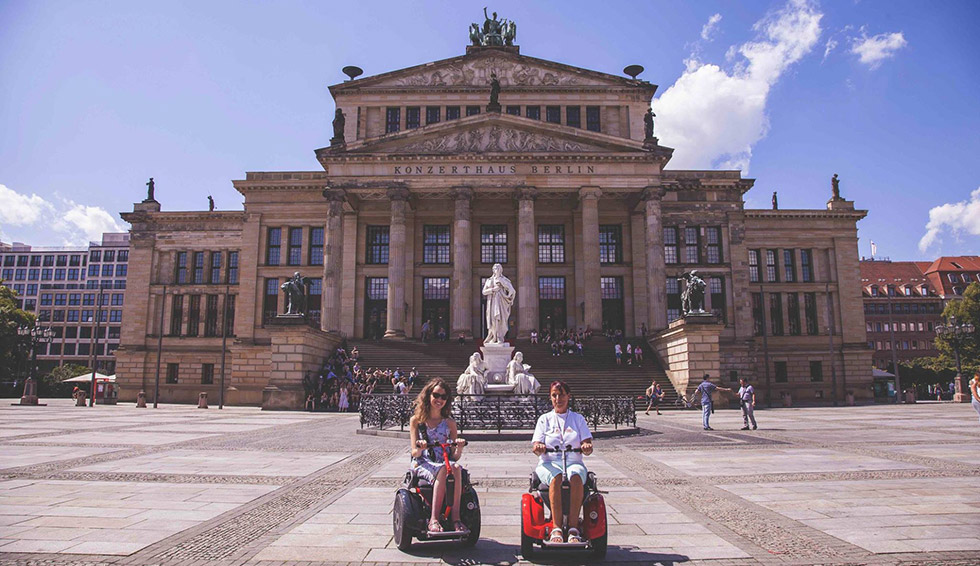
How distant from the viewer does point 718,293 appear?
49.5 metres

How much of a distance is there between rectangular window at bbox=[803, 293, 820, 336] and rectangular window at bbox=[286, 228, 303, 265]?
40100 mm

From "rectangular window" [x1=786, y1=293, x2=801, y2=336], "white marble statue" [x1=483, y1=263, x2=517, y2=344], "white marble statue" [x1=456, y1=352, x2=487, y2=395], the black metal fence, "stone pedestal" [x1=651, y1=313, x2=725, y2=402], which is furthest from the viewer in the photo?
Answer: "rectangular window" [x1=786, y1=293, x2=801, y2=336]

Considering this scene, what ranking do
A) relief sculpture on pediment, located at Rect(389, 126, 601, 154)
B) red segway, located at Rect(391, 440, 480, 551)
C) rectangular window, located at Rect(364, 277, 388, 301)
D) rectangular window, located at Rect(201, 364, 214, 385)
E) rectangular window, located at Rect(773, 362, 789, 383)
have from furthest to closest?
rectangular window, located at Rect(201, 364, 214, 385) → rectangular window, located at Rect(773, 362, 789, 383) → rectangular window, located at Rect(364, 277, 388, 301) → relief sculpture on pediment, located at Rect(389, 126, 601, 154) → red segway, located at Rect(391, 440, 480, 551)

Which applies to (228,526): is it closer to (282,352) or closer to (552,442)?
(552,442)

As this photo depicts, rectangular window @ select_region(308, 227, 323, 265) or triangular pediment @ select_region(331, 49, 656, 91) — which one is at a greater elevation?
triangular pediment @ select_region(331, 49, 656, 91)

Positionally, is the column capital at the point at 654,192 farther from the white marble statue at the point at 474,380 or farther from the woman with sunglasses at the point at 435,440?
the woman with sunglasses at the point at 435,440

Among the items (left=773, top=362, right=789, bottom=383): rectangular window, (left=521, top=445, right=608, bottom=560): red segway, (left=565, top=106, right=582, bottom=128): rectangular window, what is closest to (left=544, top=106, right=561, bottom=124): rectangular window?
(left=565, top=106, right=582, bottom=128): rectangular window

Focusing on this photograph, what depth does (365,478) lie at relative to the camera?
10.6 m

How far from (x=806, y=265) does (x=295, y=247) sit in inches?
1615

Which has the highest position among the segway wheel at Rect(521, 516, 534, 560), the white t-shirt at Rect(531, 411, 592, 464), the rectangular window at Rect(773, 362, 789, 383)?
the rectangular window at Rect(773, 362, 789, 383)

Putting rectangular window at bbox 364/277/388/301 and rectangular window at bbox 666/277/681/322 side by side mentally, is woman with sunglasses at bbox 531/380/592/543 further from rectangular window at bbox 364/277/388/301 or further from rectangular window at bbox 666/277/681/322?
rectangular window at bbox 666/277/681/322

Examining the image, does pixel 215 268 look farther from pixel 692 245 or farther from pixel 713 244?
pixel 713 244

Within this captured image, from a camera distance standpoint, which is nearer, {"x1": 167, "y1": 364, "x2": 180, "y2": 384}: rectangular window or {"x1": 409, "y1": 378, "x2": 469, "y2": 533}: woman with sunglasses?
{"x1": 409, "y1": 378, "x2": 469, "y2": 533}: woman with sunglasses

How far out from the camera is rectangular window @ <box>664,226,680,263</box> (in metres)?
49.5
